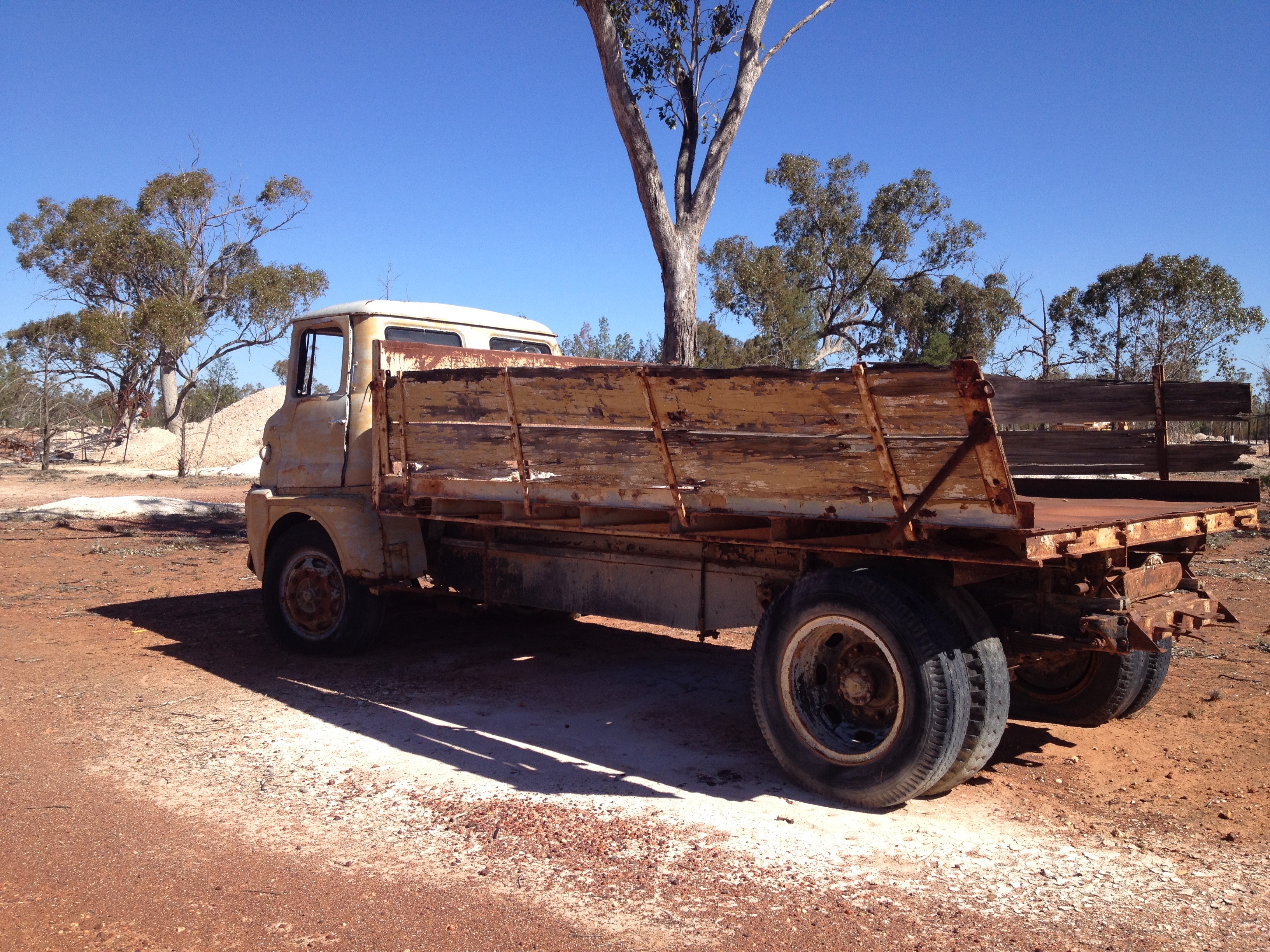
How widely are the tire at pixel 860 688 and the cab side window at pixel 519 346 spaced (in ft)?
12.9

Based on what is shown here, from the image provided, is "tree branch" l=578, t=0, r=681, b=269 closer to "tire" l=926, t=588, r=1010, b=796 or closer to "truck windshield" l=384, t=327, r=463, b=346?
"truck windshield" l=384, t=327, r=463, b=346

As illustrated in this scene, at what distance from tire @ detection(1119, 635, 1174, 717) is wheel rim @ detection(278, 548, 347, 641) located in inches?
205

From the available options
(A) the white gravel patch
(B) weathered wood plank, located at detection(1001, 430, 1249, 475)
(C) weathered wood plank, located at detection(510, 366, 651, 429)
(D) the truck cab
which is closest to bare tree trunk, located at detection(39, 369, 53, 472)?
(A) the white gravel patch

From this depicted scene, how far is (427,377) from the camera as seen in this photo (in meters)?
5.82

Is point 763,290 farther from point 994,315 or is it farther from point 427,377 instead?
point 427,377

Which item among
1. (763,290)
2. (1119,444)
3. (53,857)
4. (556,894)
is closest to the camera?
(556,894)

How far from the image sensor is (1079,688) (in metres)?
5.27

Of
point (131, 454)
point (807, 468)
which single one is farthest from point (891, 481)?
point (131, 454)

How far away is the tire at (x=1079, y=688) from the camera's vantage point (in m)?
5.11

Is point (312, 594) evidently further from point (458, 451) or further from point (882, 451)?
point (882, 451)

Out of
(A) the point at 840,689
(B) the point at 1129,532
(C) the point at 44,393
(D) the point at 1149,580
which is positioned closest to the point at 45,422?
(C) the point at 44,393

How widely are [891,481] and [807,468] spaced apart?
0.40 meters

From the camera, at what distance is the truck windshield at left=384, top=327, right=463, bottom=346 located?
7203 mm

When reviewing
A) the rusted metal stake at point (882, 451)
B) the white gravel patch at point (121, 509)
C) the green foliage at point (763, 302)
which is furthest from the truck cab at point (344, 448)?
the green foliage at point (763, 302)
